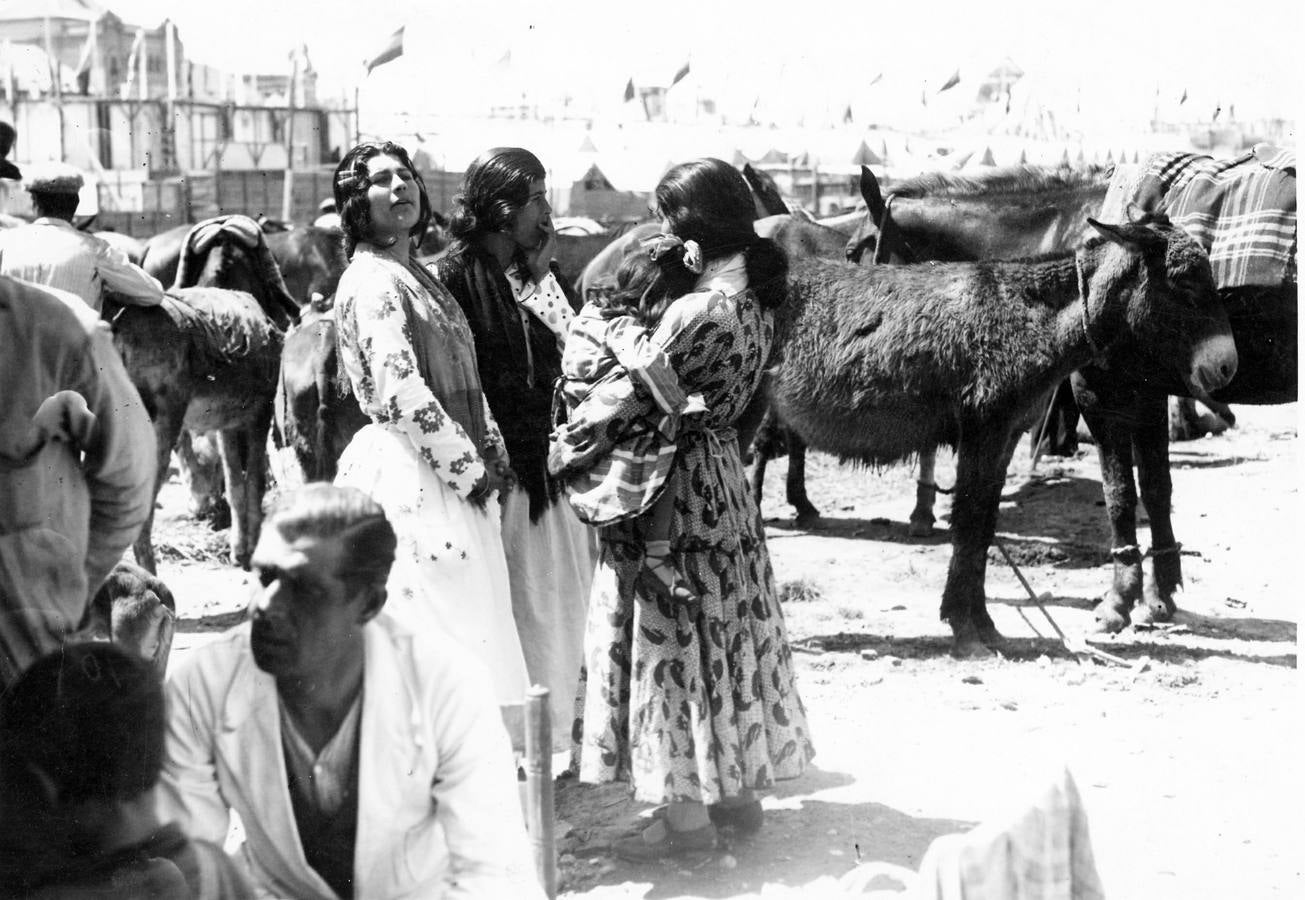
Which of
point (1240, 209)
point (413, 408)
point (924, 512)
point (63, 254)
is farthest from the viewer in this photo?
point (924, 512)

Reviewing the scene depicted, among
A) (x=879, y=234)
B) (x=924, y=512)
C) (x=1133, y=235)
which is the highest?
(x=1133, y=235)

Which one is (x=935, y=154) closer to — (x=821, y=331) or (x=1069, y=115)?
(x=1069, y=115)

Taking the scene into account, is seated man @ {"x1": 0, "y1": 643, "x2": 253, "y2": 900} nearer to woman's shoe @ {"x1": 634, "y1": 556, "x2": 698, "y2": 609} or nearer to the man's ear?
the man's ear

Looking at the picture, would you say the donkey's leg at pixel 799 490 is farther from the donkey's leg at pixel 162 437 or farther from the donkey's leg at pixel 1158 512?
the donkey's leg at pixel 162 437

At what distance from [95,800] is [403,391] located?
1.69m

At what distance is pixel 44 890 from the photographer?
7.97 ft

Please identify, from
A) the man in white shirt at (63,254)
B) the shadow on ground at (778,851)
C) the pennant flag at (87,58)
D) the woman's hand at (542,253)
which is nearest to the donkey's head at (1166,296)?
the shadow on ground at (778,851)

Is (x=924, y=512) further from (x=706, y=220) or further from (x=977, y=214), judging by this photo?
(x=706, y=220)

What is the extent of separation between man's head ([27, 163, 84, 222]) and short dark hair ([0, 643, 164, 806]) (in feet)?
11.8

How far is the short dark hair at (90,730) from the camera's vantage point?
2418 millimetres

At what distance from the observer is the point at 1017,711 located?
5848mm

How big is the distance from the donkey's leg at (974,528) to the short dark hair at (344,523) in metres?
4.33

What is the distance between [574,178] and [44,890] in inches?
800

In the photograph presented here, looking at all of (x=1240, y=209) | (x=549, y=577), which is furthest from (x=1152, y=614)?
(x=549, y=577)
